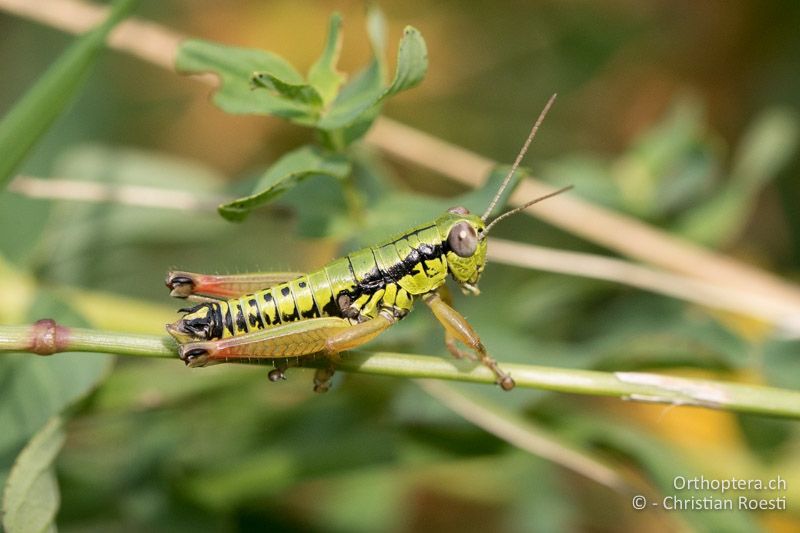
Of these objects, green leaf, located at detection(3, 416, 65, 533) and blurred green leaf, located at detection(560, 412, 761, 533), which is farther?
blurred green leaf, located at detection(560, 412, 761, 533)

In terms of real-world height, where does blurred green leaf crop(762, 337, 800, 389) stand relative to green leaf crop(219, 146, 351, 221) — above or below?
above

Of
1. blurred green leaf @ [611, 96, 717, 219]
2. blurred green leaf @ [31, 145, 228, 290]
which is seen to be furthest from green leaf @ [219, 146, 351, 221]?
blurred green leaf @ [611, 96, 717, 219]

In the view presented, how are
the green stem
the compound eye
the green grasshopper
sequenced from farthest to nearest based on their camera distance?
the compound eye
the green grasshopper
the green stem

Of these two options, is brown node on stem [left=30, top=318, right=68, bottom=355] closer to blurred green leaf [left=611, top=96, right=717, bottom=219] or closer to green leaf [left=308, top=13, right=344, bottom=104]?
green leaf [left=308, top=13, right=344, bottom=104]

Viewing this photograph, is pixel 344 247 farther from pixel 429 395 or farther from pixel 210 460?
pixel 210 460

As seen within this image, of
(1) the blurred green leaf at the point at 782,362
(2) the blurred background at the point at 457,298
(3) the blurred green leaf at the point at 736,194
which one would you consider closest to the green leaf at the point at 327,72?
(2) the blurred background at the point at 457,298

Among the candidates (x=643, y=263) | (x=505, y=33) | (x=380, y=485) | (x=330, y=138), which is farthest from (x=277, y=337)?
(x=505, y=33)

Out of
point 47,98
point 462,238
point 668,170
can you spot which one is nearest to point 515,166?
point 462,238
